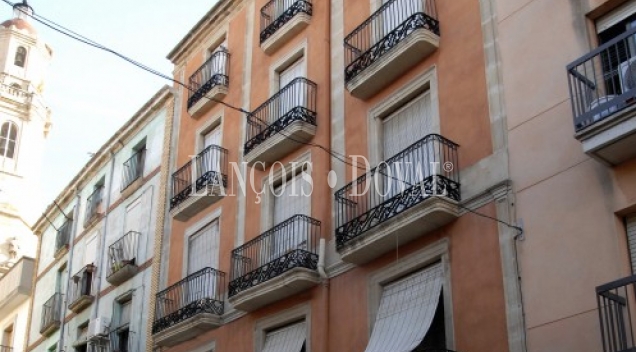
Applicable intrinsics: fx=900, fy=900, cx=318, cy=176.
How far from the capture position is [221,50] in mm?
23281

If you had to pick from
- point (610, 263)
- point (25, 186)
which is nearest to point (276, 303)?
point (610, 263)

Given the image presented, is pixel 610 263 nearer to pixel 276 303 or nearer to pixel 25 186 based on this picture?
pixel 276 303

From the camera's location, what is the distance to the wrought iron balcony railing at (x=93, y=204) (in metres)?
29.0

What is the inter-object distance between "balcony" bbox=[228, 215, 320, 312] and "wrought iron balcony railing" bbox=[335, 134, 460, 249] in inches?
39.7

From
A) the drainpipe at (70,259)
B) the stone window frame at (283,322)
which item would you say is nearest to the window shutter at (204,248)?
the stone window frame at (283,322)

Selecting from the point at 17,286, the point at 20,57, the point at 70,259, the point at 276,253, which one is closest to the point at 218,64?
the point at 276,253

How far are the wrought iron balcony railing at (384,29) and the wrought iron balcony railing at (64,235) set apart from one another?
1659 cm

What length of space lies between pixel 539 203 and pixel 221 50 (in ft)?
40.7

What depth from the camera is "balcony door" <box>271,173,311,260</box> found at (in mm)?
17828

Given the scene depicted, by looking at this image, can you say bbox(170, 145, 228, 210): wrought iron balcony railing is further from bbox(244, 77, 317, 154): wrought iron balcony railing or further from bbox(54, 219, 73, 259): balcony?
bbox(54, 219, 73, 259): balcony

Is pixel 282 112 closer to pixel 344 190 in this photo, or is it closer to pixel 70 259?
pixel 344 190

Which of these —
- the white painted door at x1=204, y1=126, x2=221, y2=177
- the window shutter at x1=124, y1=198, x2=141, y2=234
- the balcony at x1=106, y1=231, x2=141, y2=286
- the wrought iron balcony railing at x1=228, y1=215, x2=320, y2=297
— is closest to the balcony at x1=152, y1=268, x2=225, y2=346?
the wrought iron balcony railing at x1=228, y1=215, x2=320, y2=297

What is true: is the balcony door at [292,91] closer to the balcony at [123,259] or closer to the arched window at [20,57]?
the balcony at [123,259]

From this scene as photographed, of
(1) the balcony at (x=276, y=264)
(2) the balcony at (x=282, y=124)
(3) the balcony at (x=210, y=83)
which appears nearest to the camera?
(1) the balcony at (x=276, y=264)
